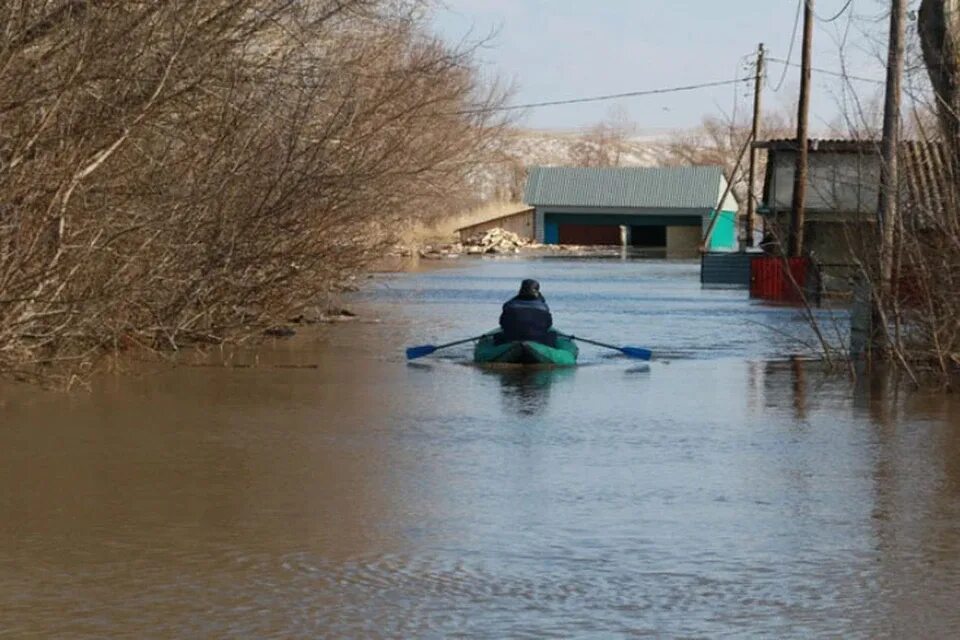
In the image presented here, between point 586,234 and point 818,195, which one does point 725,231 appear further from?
point 818,195

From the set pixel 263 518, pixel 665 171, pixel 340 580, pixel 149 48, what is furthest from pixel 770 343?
pixel 665 171

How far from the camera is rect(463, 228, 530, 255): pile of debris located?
290 feet

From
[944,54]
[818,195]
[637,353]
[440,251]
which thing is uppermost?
[944,54]

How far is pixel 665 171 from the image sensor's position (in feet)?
343

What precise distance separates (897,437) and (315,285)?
11876mm

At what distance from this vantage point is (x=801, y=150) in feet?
142

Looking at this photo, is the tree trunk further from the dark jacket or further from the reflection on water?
the dark jacket

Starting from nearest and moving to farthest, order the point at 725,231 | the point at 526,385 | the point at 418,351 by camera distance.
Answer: the point at 526,385 → the point at 418,351 → the point at 725,231

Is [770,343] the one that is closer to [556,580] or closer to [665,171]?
[556,580]

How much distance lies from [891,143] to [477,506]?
9659 millimetres

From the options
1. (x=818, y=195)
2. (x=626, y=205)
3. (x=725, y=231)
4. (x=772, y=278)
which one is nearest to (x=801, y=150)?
(x=772, y=278)

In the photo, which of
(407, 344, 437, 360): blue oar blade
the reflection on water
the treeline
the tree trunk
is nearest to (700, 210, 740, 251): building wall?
the treeline

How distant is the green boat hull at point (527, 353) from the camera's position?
2216 cm

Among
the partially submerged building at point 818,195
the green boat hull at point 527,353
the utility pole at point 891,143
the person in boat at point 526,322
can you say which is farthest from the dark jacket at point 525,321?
the partially submerged building at point 818,195
